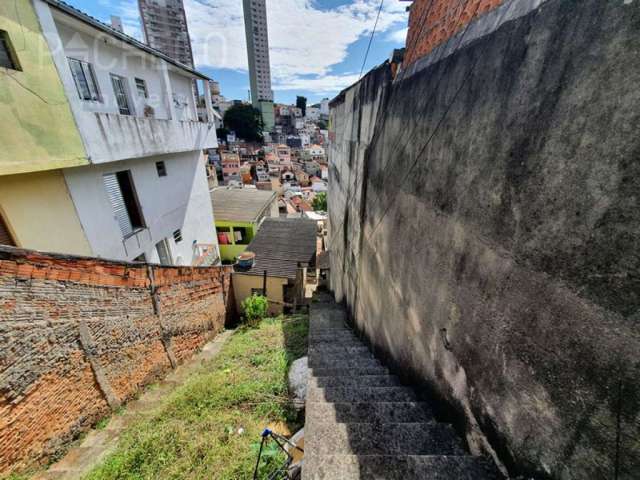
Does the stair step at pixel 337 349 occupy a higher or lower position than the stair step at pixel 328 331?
higher

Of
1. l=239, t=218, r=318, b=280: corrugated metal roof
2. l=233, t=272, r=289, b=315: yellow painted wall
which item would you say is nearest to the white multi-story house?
l=233, t=272, r=289, b=315: yellow painted wall

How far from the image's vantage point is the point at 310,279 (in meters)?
12.9

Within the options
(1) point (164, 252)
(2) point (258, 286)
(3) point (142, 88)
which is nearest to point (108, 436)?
(2) point (258, 286)

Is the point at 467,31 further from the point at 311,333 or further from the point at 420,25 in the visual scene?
the point at 311,333

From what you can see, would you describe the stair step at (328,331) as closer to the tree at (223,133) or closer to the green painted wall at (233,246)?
the green painted wall at (233,246)

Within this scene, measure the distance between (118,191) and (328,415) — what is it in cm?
818

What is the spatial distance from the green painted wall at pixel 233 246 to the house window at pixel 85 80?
9073 mm

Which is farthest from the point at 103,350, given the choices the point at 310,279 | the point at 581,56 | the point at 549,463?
the point at 310,279

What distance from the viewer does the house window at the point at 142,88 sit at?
799cm

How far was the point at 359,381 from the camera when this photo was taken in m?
3.16

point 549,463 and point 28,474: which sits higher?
point 549,463

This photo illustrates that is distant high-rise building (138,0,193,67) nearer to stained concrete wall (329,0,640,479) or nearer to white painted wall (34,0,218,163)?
white painted wall (34,0,218,163)

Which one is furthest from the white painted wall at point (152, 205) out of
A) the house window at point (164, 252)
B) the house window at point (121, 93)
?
the house window at point (121, 93)

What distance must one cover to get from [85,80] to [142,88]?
205 cm
